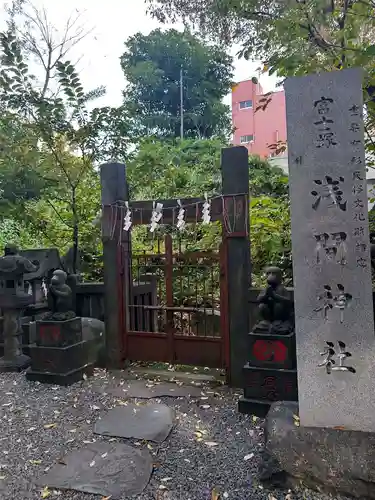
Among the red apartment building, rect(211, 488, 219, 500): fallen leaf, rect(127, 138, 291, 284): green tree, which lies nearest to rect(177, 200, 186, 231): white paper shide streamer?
rect(127, 138, 291, 284): green tree

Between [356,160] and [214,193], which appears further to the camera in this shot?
[214,193]

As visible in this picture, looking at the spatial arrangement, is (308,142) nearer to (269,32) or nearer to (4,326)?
(269,32)

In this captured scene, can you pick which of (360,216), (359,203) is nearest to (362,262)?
(360,216)

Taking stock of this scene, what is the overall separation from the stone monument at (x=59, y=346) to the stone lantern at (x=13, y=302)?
2.14 feet

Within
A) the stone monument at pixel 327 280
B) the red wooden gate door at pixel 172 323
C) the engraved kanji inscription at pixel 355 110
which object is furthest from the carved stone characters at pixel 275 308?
the engraved kanji inscription at pixel 355 110

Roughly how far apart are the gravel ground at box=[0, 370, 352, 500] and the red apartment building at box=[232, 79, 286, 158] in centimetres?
1933

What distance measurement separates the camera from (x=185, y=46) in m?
23.5

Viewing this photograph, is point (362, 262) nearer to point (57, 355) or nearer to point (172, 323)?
point (172, 323)

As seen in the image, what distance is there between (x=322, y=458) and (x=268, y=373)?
1.52 metres

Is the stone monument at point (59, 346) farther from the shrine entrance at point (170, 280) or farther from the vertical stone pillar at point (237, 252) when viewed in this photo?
the vertical stone pillar at point (237, 252)

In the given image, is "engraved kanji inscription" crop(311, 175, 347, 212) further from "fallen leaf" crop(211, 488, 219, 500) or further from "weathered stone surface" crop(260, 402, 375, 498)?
"fallen leaf" crop(211, 488, 219, 500)

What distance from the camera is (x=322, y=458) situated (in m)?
3.20

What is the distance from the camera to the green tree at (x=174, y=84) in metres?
22.7

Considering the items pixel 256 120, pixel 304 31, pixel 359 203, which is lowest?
pixel 359 203
